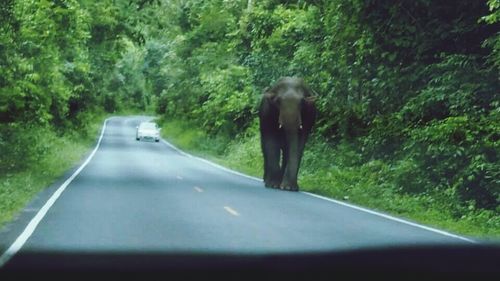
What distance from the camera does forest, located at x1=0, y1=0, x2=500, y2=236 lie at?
56.8ft

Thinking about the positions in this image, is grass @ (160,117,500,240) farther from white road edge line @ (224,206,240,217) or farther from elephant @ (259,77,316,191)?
white road edge line @ (224,206,240,217)

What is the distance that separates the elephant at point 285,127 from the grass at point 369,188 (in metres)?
0.81

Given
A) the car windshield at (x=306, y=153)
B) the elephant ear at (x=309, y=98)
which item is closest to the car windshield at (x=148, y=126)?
the car windshield at (x=306, y=153)

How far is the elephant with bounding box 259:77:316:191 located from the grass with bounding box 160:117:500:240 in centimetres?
81

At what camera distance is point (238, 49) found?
41.0 meters

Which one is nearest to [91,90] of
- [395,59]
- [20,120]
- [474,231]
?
[20,120]

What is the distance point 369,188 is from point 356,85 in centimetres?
443

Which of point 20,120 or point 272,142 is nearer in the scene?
point 272,142

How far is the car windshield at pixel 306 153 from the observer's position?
11820 millimetres

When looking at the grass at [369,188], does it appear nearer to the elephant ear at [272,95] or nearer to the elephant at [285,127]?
the elephant at [285,127]

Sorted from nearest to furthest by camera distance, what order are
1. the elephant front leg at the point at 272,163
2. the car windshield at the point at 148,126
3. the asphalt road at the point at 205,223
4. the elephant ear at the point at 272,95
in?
the asphalt road at the point at 205,223 < the elephant front leg at the point at 272,163 < the elephant ear at the point at 272,95 < the car windshield at the point at 148,126

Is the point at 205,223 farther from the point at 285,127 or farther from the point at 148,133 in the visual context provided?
the point at 148,133

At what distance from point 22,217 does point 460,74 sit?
9.67 m

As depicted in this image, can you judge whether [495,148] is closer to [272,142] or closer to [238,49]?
[272,142]
